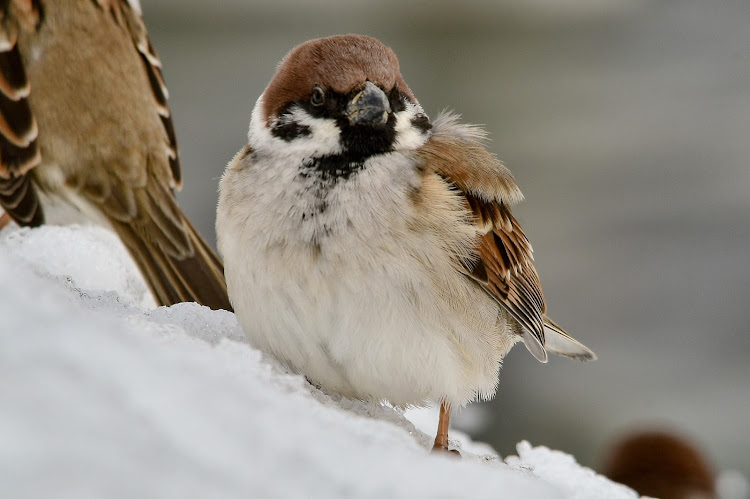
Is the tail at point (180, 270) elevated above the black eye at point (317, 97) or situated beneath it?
situated beneath

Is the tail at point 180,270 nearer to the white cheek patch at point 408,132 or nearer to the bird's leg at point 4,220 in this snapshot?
the bird's leg at point 4,220

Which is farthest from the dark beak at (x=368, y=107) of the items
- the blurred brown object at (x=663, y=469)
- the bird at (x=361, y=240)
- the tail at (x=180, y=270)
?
the blurred brown object at (x=663, y=469)

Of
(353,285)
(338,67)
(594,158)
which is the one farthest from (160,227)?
(594,158)

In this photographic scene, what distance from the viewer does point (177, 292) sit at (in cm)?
224

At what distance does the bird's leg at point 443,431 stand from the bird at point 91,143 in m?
0.81

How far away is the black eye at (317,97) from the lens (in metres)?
1.57

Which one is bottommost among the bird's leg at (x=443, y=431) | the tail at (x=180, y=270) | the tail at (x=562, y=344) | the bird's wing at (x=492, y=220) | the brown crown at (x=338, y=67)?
the tail at (x=180, y=270)

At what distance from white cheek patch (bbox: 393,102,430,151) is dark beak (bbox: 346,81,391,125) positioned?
0.22 feet

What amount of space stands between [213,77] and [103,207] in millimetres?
5194

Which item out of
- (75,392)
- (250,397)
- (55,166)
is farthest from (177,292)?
(75,392)

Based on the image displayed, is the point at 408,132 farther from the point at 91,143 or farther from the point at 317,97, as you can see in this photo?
the point at 91,143

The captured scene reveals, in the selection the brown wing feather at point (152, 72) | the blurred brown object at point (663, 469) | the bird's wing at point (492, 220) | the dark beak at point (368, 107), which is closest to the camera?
the dark beak at point (368, 107)

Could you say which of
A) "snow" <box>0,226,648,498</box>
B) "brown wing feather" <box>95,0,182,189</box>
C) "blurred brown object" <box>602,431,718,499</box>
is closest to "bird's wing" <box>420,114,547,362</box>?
"snow" <box>0,226,648,498</box>

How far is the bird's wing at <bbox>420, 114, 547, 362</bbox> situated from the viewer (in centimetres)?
164
